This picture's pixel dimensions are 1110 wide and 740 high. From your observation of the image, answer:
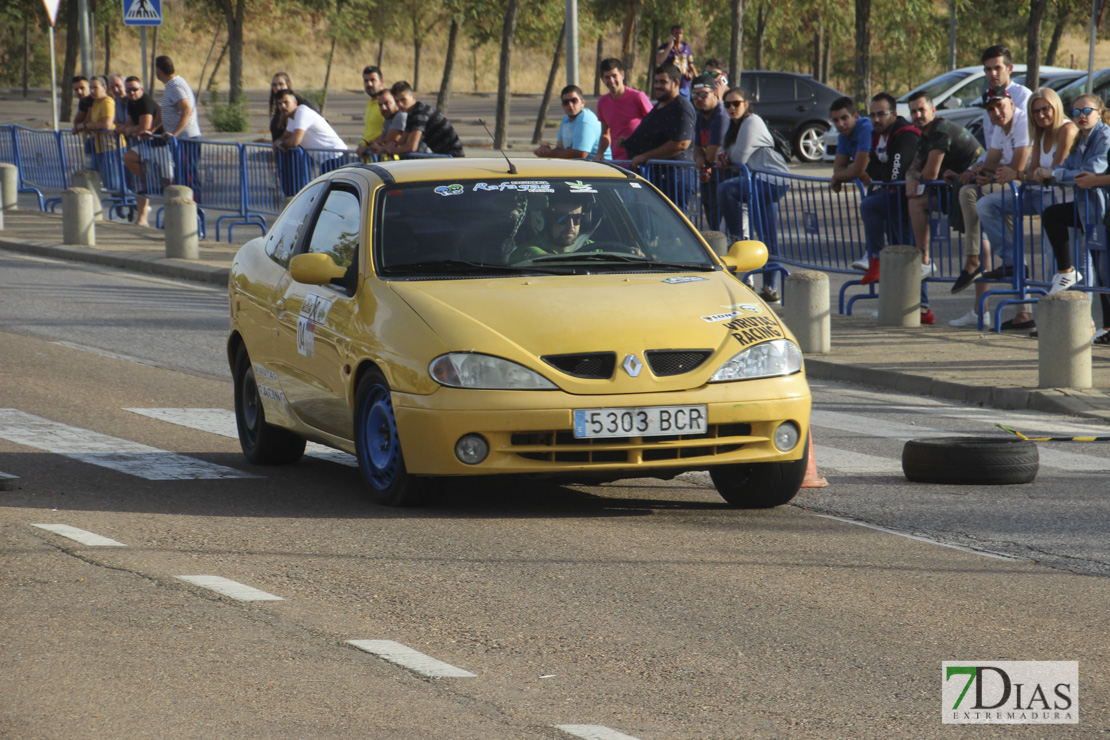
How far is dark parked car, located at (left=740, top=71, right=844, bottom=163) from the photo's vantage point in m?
36.9

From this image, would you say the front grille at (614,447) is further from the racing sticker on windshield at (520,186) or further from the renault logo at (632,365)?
the racing sticker on windshield at (520,186)

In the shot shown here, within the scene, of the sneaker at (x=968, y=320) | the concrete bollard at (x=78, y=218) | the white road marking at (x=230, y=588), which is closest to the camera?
the white road marking at (x=230, y=588)

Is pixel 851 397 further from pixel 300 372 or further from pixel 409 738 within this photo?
pixel 409 738

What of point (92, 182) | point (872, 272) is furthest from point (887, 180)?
point (92, 182)

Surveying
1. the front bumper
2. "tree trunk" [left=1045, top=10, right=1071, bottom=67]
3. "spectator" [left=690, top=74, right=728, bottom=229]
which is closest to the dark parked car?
"tree trunk" [left=1045, top=10, right=1071, bottom=67]

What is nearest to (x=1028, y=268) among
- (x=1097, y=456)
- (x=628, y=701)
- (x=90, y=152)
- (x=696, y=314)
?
(x=1097, y=456)

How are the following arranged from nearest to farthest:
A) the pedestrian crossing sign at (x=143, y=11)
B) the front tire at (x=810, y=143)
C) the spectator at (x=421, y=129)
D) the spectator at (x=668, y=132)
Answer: the spectator at (x=668, y=132)
the spectator at (x=421, y=129)
the pedestrian crossing sign at (x=143, y=11)
the front tire at (x=810, y=143)

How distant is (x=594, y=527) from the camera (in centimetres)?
738

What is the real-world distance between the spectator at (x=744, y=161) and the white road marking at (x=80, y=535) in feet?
32.5

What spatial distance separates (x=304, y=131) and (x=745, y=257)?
13780 millimetres

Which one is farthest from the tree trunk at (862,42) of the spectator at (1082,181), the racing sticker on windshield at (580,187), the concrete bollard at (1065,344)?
the racing sticker on windshield at (580,187)

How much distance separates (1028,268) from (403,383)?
8.75 metres

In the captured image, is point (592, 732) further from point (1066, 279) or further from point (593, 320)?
point (1066, 279)

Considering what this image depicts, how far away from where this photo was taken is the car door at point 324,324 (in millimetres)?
7988
